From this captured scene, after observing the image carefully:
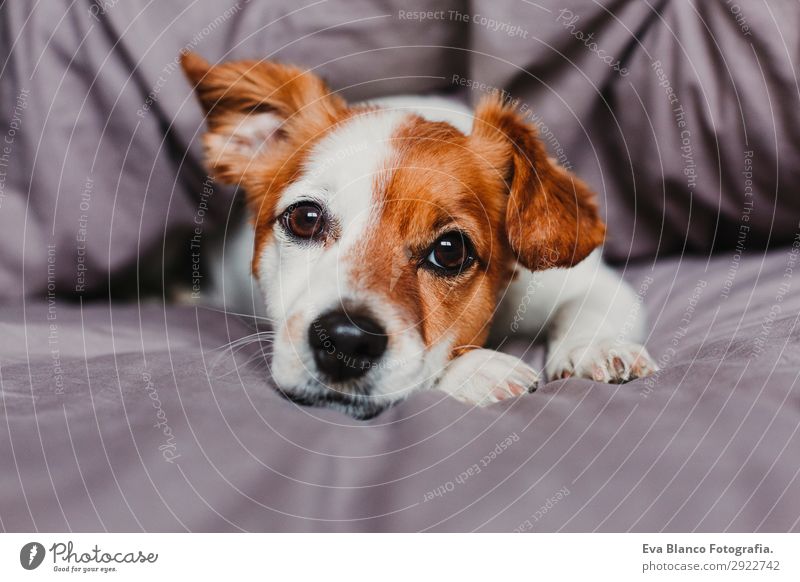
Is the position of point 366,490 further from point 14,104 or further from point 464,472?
point 14,104

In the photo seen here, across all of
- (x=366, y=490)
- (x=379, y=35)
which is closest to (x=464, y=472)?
(x=366, y=490)

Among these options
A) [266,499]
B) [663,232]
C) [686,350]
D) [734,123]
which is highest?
[734,123]

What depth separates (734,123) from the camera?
1231 millimetres

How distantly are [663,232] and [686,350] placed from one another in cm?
39

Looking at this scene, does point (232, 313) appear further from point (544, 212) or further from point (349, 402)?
point (544, 212)

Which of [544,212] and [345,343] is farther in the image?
[544,212]

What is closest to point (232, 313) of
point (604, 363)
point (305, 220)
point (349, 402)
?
point (305, 220)

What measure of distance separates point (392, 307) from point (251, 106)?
49 centimetres

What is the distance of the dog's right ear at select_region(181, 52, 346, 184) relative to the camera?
112 cm

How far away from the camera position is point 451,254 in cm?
101
